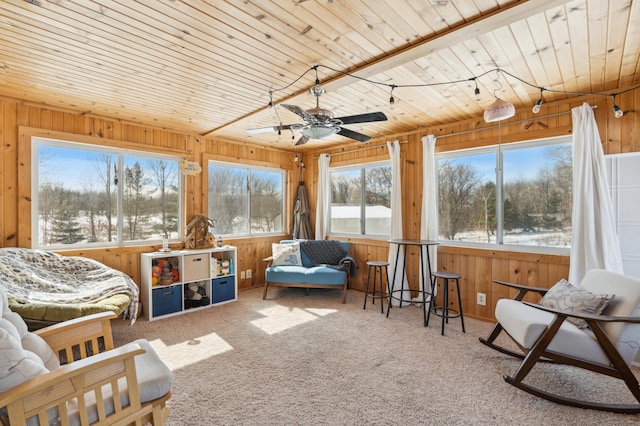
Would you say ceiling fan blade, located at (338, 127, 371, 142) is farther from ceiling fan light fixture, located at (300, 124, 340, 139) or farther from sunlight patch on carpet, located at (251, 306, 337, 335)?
sunlight patch on carpet, located at (251, 306, 337, 335)

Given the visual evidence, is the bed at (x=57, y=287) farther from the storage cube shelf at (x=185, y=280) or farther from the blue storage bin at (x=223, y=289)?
the blue storage bin at (x=223, y=289)

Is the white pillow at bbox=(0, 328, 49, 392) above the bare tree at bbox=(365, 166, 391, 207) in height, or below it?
below

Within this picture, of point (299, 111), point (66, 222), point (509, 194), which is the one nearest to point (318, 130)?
point (299, 111)

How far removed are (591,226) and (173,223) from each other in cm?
489

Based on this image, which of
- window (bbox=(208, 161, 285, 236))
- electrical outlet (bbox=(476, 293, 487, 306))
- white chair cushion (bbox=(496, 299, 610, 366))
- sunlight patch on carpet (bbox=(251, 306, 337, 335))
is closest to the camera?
white chair cushion (bbox=(496, 299, 610, 366))

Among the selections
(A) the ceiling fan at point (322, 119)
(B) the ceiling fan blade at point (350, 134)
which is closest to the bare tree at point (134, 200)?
(A) the ceiling fan at point (322, 119)

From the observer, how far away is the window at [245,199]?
4.91 m

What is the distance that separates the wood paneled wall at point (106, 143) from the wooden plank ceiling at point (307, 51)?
23 cm

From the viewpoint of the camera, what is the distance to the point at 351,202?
5.30 metres

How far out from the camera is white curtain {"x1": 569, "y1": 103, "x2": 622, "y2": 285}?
9.21 ft

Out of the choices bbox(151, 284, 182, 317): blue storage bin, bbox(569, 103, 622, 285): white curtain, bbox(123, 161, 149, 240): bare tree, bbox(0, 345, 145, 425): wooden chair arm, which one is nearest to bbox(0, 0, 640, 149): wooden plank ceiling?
bbox(569, 103, 622, 285): white curtain

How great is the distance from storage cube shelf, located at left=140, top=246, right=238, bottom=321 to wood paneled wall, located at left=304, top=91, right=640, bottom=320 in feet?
6.66

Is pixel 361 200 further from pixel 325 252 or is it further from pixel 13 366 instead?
pixel 13 366

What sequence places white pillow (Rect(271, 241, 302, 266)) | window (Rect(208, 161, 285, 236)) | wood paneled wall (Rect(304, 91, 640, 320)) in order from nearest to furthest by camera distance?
wood paneled wall (Rect(304, 91, 640, 320)), white pillow (Rect(271, 241, 302, 266)), window (Rect(208, 161, 285, 236))
